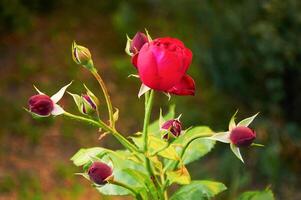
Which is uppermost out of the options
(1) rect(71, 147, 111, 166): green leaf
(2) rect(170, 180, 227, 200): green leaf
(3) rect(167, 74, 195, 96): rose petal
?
(3) rect(167, 74, 195, 96): rose petal

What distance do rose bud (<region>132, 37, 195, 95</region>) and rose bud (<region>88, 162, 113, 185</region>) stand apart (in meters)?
0.13

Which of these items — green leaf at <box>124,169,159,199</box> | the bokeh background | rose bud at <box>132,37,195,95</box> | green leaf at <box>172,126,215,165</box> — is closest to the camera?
rose bud at <box>132,37,195,95</box>

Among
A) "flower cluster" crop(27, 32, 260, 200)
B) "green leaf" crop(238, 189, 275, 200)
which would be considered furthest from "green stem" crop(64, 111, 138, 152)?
"green leaf" crop(238, 189, 275, 200)

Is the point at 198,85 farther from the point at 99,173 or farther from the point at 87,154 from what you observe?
the point at 99,173

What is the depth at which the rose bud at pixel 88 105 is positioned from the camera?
2.77ft

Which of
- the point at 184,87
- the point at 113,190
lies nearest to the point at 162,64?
the point at 184,87

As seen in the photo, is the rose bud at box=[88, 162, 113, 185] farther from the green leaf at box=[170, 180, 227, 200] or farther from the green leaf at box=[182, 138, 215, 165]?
the green leaf at box=[182, 138, 215, 165]

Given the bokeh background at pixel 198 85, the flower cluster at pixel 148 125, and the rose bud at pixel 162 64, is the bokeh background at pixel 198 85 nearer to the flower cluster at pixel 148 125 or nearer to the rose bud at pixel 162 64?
the flower cluster at pixel 148 125

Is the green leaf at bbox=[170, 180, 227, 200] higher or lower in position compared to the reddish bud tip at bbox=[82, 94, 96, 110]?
lower

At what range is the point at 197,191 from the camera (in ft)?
2.87

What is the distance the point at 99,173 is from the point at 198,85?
7.43ft

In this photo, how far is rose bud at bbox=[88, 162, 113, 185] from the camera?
80 centimetres

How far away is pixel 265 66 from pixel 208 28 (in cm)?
41

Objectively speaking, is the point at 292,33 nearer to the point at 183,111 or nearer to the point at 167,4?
the point at 183,111
